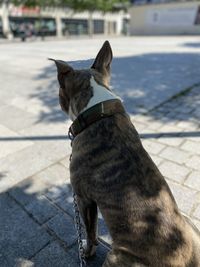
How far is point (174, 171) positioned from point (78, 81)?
2366 mm

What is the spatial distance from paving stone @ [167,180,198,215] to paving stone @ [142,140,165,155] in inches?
35.9

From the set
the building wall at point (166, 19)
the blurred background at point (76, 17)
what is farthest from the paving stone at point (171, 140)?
the building wall at point (166, 19)

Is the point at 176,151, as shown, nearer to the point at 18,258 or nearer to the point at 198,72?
the point at 18,258

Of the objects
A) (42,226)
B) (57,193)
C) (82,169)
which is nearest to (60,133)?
(57,193)

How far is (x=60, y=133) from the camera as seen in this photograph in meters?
5.18

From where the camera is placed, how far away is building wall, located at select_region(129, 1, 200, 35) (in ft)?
124

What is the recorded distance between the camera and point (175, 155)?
170 inches

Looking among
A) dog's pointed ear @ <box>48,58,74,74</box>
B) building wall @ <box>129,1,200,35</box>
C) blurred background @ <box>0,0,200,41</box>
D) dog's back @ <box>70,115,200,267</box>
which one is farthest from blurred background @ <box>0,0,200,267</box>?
building wall @ <box>129,1,200,35</box>

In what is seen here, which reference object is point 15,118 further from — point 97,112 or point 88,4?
point 88,4

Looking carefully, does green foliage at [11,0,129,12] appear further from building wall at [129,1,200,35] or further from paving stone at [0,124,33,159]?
paving stone at [0,124,33,159]

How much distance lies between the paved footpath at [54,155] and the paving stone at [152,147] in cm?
2

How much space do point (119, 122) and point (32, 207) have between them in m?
1.82

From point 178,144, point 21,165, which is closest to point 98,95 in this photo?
point 21,165

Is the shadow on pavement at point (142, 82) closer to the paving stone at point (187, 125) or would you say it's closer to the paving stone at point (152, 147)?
the paving stone at point (187, 125)
